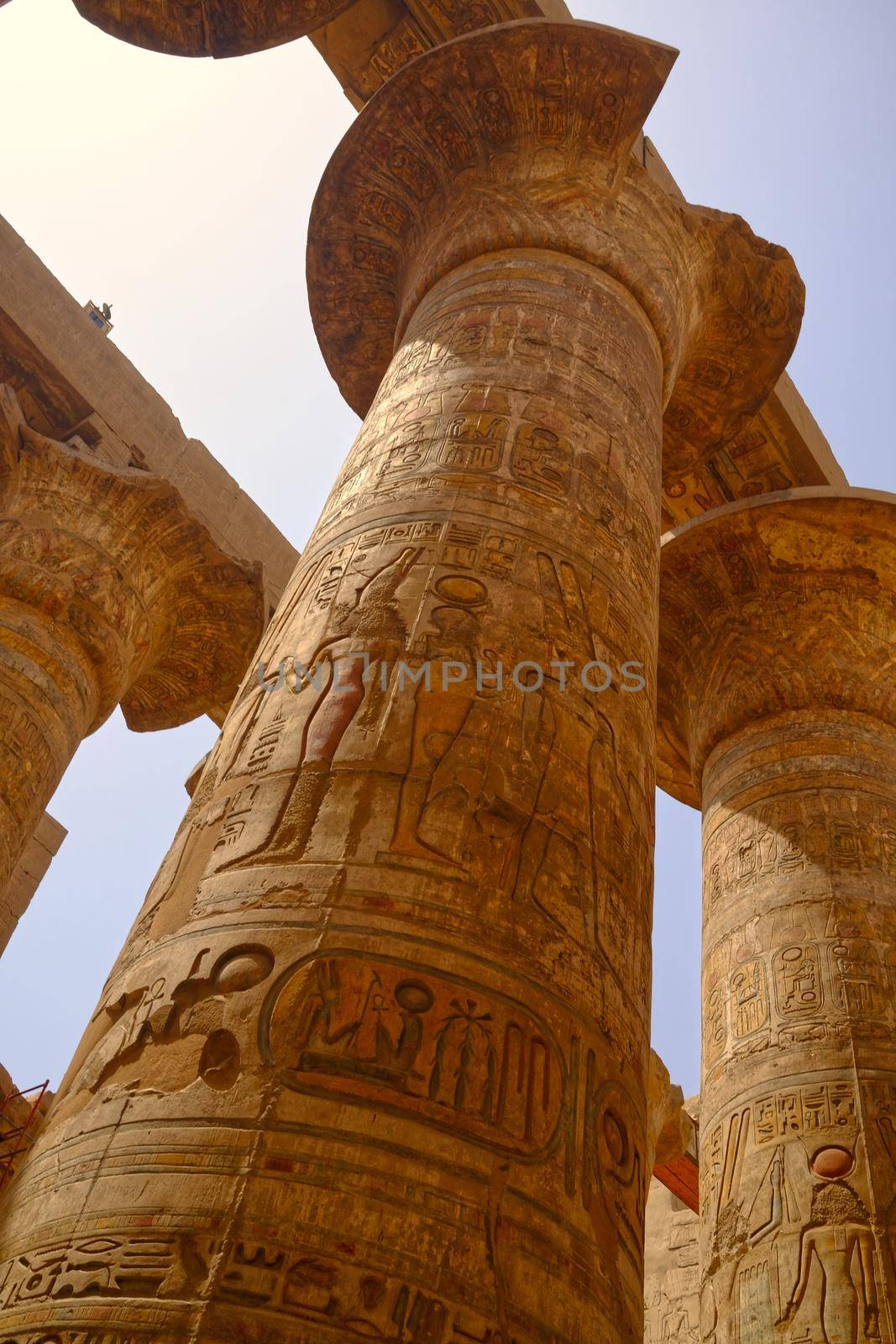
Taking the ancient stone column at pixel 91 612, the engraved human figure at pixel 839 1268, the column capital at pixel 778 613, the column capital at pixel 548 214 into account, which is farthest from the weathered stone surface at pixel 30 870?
the engraved human figure at pixel 839 1268

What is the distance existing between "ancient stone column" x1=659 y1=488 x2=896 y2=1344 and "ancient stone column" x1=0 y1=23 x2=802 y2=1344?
5.57ft

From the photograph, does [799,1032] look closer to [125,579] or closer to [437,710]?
[437,710]

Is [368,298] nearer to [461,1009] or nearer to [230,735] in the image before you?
[230,735]

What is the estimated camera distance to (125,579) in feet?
22.8

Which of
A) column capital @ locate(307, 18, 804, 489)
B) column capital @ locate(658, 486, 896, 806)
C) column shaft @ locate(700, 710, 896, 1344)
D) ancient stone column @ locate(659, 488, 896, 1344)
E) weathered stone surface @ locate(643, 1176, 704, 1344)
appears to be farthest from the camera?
weathered stone surface @ locate(643, 1176, 704, 1344)

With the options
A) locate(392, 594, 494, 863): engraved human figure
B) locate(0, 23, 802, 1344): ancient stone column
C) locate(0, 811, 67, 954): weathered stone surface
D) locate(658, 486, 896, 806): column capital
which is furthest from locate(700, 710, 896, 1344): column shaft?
locate(0, 811, 67, 954): weathered stone surface

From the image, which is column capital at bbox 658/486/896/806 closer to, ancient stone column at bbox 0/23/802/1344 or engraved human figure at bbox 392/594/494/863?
ancient stone column at bbox 0/23/802/1344

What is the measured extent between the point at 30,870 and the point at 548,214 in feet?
19.5

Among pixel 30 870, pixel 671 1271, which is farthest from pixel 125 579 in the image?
pixel 671 1271

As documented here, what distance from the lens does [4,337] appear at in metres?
8.07

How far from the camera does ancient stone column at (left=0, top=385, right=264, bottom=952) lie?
6.05 meters

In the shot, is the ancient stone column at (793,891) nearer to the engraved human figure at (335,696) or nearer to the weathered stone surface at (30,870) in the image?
the engraved human figure at (335,696)

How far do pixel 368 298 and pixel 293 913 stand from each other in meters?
5.48

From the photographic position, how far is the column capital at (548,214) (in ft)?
17.6
